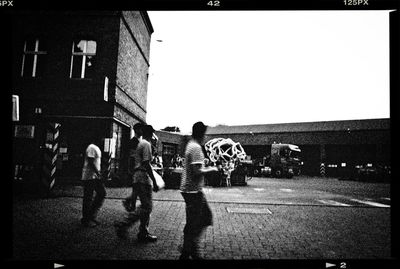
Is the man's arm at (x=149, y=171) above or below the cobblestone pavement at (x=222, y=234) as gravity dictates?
above

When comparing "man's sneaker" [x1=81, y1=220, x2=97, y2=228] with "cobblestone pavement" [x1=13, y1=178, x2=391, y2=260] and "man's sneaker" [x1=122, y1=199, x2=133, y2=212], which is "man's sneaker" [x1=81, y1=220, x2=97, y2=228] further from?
"man's sneaker" [x1=122, y1=199, x2=133, y2=212]

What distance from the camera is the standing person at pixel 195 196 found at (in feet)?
10.3

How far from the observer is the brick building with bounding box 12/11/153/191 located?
414 inches

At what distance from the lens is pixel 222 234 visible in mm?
4812

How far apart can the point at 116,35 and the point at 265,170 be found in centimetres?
1866

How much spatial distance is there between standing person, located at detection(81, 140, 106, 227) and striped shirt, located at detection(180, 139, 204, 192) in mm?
2678

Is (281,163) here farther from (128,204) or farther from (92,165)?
A: (128,204)

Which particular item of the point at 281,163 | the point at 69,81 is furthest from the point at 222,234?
the point at 281,163

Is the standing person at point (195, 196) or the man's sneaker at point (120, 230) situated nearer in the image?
the standing person at point (195, 196)

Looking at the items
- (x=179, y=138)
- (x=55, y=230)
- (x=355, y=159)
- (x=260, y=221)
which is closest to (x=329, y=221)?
(x=260, y=221)

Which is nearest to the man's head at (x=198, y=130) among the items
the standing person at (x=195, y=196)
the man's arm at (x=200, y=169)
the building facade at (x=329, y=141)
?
the standing person at (x=195, y=196)

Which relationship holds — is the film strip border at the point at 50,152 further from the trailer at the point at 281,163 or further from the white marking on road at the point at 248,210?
the trailer at the point at 281,163

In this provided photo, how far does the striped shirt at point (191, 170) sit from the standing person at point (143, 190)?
3.32 ft

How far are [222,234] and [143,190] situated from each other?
178 cm
